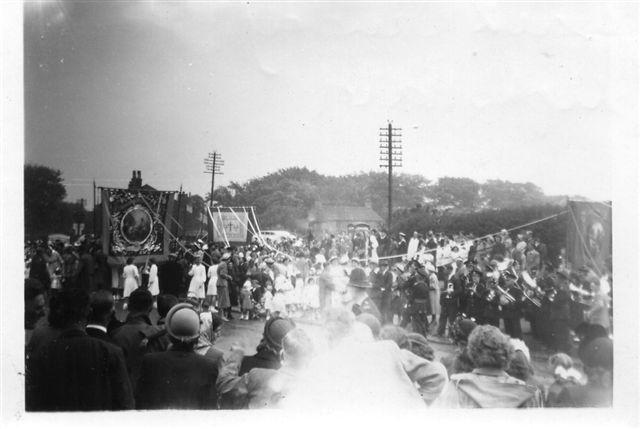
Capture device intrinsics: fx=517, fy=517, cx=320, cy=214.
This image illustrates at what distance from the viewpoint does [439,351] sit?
4887mm

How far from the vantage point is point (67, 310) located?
→ 12.0 ft

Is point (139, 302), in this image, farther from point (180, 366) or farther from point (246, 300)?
point (246, 300)

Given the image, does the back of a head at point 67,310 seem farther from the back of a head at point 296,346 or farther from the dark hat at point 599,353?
the dark hat at point 599,353

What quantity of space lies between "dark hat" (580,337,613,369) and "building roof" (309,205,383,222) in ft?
7.81

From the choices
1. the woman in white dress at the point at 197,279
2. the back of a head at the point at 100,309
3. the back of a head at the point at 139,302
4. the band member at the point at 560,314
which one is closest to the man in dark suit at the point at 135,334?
the back of a head at the point at 139,302

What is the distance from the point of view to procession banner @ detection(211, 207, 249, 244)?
552 cm

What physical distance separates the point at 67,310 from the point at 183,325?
0.96 m

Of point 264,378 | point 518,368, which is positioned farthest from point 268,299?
point 518,368

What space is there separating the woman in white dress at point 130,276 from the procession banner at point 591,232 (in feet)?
14.7

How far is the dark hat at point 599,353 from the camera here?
4.75 metres

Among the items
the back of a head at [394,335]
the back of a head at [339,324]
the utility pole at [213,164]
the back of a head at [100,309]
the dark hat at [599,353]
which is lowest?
the dark hat at [599,353]

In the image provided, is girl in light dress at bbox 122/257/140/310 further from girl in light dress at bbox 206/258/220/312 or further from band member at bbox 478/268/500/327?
band member at bbox 478/268/500/327

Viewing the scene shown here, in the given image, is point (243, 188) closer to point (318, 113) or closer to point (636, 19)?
point (318, 113)

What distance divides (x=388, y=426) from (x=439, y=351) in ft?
2.79
